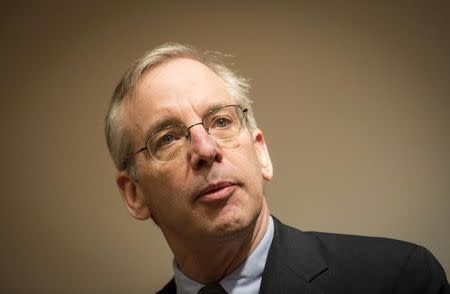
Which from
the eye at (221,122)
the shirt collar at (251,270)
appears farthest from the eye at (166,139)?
the shirt collar at (251,270)

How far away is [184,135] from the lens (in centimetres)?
115

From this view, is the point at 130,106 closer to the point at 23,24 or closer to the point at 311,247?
the point at 311,247

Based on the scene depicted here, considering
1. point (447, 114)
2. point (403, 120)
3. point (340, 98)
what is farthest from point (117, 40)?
point (447, 114)

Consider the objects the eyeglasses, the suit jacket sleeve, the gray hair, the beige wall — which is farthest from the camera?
the beige wall

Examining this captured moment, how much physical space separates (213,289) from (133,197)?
0.41 metres

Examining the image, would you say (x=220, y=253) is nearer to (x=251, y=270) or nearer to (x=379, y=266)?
(x=251, y=270)

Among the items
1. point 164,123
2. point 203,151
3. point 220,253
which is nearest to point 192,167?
point 203,151

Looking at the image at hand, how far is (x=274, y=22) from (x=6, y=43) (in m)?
1.26

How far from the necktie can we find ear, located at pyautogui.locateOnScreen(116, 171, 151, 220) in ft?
1.00

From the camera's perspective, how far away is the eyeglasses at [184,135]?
1.15 meters

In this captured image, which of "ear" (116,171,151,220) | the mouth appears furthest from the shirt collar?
"ear" (116,171,151,220)

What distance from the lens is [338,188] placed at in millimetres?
1653

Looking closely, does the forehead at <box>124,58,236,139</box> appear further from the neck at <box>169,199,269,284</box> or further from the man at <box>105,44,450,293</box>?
the neck at <box>169,199,269,284</box>

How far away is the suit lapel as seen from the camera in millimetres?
1093
